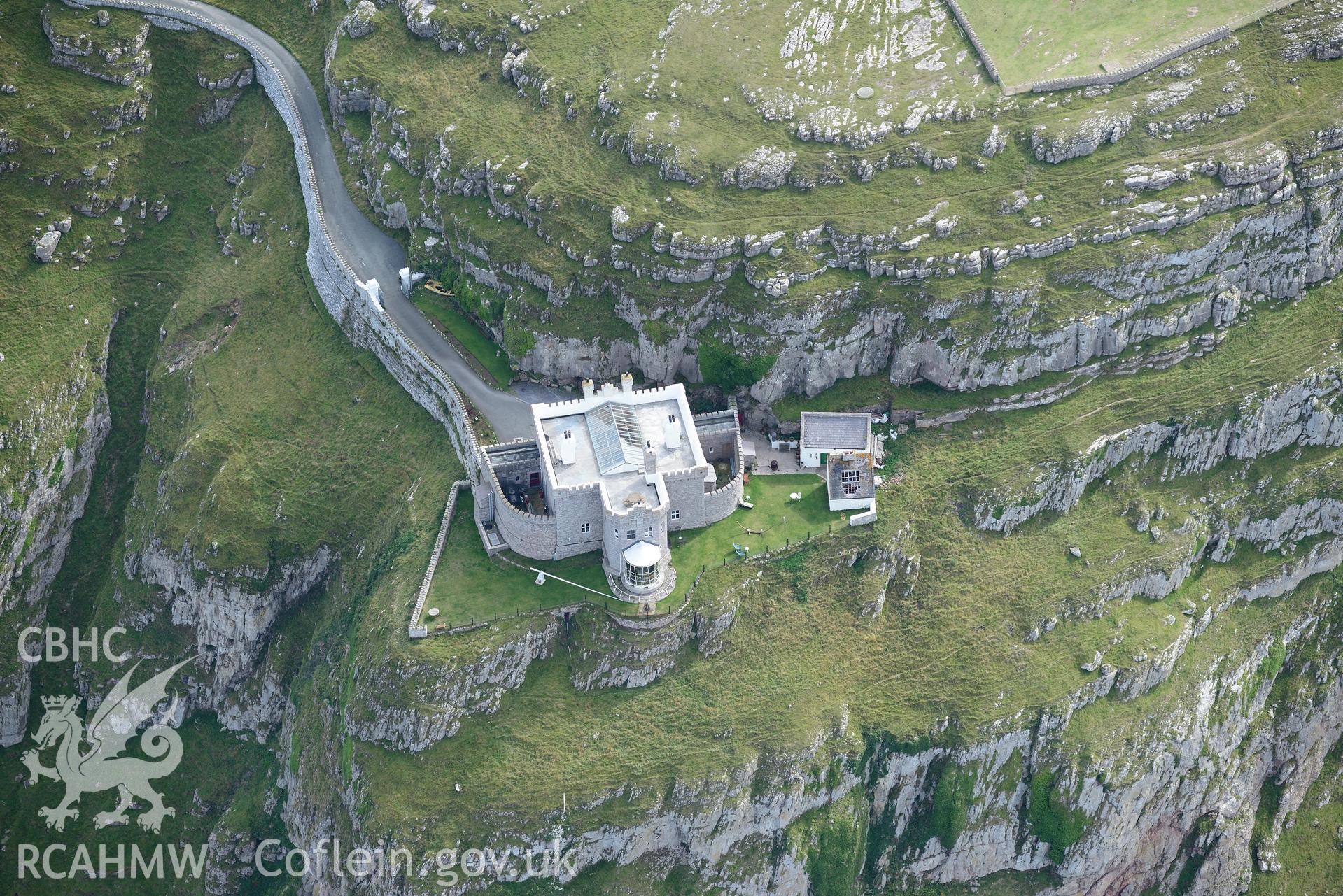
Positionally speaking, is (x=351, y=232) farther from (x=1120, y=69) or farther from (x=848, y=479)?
(x=1120, y=69)

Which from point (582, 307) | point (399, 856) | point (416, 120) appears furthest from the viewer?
point (416, 120)

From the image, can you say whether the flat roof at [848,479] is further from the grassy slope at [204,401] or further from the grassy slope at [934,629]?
the grassy slope at [204,401]

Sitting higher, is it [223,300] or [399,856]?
[223,300]

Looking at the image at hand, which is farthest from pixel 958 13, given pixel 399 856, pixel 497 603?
pixel 399 856

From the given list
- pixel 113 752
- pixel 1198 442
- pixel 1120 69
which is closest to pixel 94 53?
pixel 113 752

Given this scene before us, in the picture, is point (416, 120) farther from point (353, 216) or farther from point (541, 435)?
point (541, 435)

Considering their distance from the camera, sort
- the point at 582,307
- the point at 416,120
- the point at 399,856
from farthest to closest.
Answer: the point at 416,120 < the point at 582,307 < the point at 399,856
